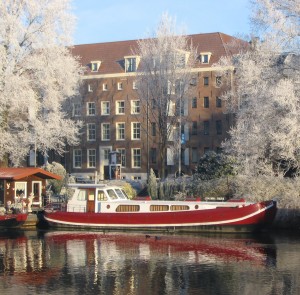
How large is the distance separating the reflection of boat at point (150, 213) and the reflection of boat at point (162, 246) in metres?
1.15

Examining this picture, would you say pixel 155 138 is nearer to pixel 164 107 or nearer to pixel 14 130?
pixel 164 107

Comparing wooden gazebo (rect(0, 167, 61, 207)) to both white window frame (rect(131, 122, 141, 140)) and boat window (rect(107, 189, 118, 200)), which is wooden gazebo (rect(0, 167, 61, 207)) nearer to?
boat window (rect(107, 189, 118, 200))

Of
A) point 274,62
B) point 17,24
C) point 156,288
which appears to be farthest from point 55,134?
point 156,288

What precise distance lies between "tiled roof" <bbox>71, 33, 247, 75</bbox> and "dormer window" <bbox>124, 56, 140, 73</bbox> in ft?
2.37

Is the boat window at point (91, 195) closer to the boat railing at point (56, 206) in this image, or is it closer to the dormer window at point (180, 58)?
the boat railing at point (56, 206)

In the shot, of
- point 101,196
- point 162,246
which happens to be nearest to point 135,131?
point 101,196

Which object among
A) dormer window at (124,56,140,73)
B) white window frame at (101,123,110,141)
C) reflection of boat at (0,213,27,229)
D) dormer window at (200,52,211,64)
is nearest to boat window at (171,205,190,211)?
reflection of boat at (0,213,27,229)

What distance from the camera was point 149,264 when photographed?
2605 cm

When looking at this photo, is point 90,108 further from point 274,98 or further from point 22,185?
point 274,98

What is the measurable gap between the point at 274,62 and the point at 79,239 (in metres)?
15.2

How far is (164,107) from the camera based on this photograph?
5472cm

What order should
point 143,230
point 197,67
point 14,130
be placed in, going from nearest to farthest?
point 143,230
point 14,130
point 197,67

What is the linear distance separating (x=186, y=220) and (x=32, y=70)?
1562 cm

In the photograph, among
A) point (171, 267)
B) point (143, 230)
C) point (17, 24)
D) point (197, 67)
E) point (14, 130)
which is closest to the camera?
point (171, 267)
